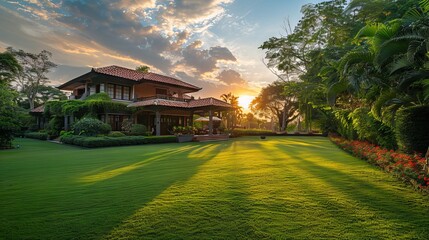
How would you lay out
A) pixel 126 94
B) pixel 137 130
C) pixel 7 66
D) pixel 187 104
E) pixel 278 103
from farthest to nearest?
pixel 278 103, pixel 126 94, pixel 187 104, pixel 137 130, pixel 7 66

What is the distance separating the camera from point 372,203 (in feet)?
13.7

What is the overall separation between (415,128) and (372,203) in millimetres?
5239

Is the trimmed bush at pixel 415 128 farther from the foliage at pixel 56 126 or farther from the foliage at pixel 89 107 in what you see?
the foliage at pixel 56 126

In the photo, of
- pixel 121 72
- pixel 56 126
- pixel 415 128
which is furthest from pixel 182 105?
pixel 415 128

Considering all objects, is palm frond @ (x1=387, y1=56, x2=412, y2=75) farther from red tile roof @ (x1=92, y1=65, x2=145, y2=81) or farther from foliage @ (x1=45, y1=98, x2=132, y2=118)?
red tile roof @ (x1=92, y1=65, x2=145, y2=81)

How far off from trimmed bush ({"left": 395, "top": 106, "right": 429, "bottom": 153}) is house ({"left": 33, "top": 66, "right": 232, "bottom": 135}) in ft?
54.5

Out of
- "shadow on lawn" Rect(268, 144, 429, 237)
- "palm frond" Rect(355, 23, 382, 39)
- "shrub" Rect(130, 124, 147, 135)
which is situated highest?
"palm frond" Rect(355, 23, 382, 39)

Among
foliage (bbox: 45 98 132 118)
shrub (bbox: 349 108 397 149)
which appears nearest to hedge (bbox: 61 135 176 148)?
foliage (bbox: 45 98 132 118)

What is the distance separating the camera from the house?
23016 millimetres

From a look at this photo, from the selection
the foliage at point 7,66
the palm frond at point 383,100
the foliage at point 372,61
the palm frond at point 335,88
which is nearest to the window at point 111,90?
the foliage at point 7,66

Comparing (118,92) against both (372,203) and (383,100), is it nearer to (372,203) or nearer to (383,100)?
(383,100)

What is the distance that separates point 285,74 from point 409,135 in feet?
66.2

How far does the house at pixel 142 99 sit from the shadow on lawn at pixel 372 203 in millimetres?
17716

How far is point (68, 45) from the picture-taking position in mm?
17000
